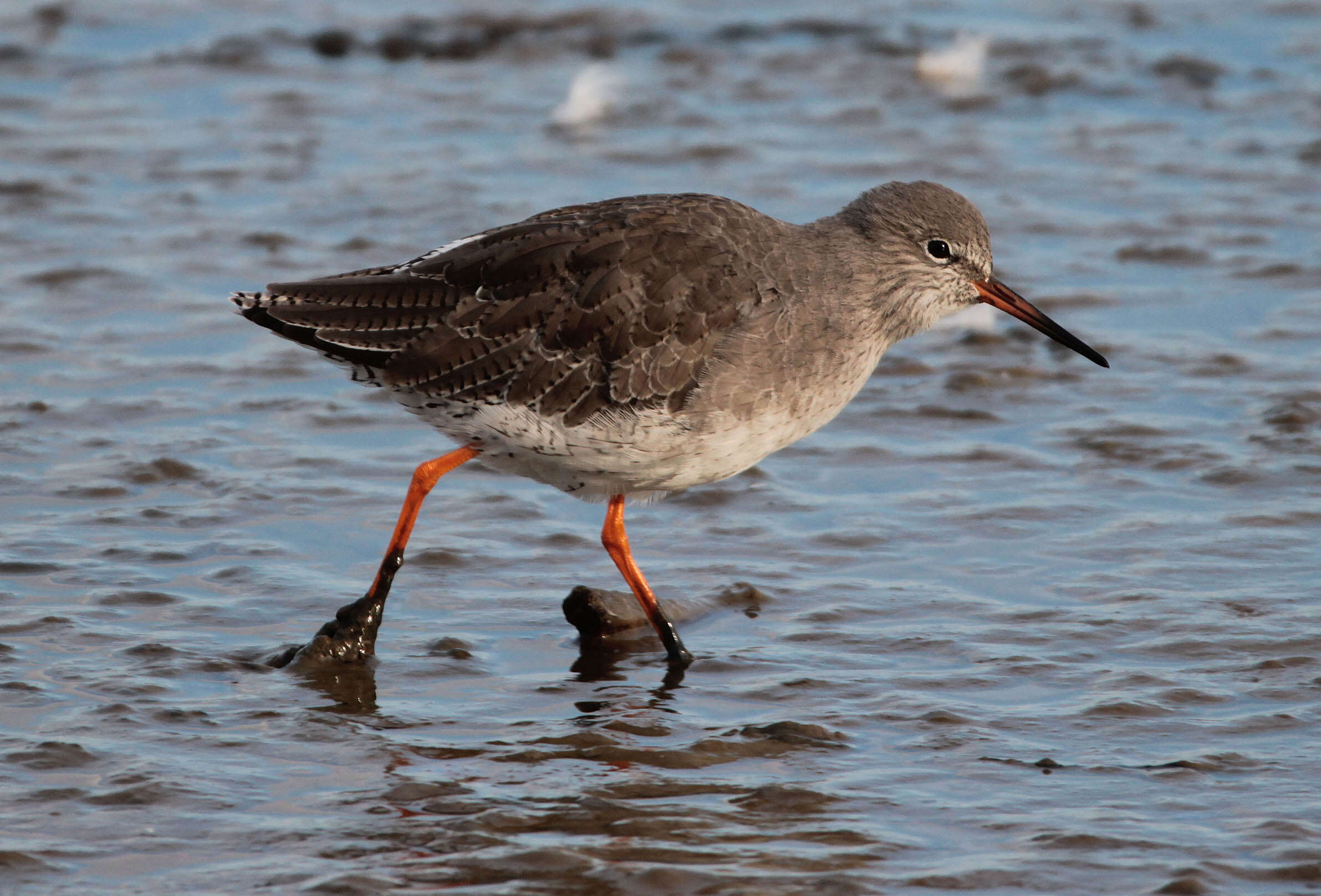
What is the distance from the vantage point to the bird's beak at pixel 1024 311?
772cm

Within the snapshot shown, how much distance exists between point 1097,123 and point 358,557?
360 inches

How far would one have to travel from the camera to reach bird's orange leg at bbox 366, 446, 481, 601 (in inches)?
275

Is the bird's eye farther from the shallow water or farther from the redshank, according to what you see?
the shallow water

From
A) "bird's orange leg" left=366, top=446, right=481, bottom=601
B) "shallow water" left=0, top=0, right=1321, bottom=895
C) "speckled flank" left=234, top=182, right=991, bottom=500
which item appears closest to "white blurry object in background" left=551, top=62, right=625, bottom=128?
"shallow water" left=0, top=0, right=1321, bottom=895

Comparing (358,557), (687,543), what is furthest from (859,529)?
(358,557)

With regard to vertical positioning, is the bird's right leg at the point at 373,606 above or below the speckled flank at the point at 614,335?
below

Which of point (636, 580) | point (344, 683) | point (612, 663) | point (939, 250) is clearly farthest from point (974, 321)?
point (344, 683)

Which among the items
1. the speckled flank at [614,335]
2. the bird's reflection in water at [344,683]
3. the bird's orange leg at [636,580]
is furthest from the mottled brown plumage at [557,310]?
the bird's reflection in water at [344,683]

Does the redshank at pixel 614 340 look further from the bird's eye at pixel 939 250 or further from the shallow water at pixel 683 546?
the shallow water at pixel 683 546

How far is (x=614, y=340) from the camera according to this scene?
271 inches

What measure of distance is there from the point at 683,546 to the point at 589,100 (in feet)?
24.6

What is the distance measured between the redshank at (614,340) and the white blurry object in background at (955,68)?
8.93 m

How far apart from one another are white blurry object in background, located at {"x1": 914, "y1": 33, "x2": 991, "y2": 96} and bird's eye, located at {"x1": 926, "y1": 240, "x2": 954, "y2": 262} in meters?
8.52

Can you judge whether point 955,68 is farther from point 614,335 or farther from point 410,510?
point 410,510
